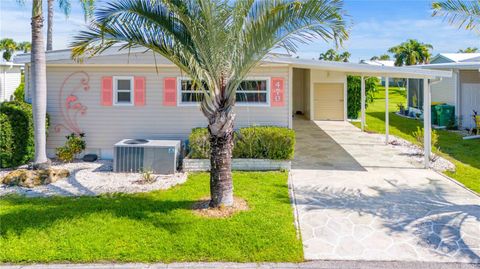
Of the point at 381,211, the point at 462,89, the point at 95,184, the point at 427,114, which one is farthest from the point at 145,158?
the point at 462,89

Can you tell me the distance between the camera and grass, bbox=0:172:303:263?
554cm

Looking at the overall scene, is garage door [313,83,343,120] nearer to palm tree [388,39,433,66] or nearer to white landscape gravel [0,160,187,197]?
white landscape gravel [0,160,187,197]

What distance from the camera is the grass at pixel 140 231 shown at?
18.2ft

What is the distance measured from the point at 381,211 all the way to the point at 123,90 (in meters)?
8.49

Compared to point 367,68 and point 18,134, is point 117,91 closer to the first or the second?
point 18,134

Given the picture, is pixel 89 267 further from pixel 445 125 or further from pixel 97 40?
pixel 445 125

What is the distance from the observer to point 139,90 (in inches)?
479

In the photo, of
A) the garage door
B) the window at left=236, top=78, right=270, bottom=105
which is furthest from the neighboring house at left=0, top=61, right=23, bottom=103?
the garage door

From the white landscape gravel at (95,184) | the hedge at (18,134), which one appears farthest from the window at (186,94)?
the hedge at (18,134)

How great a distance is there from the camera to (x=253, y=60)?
22.6 feet

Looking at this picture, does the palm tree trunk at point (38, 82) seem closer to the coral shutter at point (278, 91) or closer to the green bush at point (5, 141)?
the green bush at point (5, 141)

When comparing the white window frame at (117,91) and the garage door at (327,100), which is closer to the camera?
the white window frame at (117,91)

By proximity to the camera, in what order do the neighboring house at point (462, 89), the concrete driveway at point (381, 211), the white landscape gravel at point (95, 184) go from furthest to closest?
1. the neighboring house at point (462, 89)
2. the white landscape gravel at point (95, 184)
3. the concrete driveway at point (381, 211)

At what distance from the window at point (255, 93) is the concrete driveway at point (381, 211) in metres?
2.16
